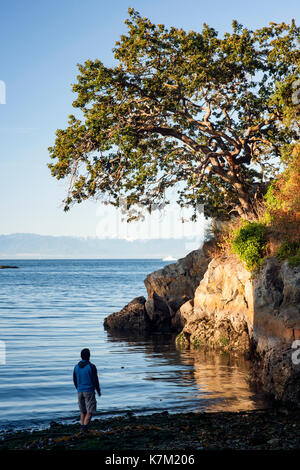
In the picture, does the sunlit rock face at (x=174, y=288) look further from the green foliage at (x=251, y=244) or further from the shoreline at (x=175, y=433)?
the shoreline at (x=175, y=433)

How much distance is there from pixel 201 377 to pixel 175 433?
798cm

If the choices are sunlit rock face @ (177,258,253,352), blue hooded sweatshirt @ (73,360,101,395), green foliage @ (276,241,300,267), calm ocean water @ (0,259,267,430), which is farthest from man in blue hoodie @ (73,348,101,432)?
sunlit rock face @ (177,258,253,352)

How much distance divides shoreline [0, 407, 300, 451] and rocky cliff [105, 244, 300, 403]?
288 centimetres

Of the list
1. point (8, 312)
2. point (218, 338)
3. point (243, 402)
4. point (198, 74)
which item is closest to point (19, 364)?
point (218, 338)

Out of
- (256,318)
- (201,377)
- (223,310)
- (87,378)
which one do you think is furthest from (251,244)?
(87,378)

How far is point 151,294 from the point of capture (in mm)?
35156

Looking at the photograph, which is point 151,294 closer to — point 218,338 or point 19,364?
point 218,338

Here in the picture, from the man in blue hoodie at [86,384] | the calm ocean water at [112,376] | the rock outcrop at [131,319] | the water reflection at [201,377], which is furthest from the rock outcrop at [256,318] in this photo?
the man in blue hoodie at [86,384]

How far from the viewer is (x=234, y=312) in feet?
79.9

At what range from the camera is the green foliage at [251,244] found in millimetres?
22531

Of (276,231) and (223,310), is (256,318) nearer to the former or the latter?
(276,231)

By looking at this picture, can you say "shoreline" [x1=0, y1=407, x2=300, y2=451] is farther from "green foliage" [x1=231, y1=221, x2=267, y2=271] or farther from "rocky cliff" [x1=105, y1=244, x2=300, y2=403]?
"green foliage" [x1=231, y1=221, x2=267, y2=271]
